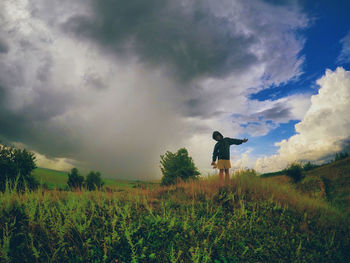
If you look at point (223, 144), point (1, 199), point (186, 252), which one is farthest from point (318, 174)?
point (1, 199)

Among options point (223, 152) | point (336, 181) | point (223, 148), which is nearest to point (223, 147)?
point (223, 148)

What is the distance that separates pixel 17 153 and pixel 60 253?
404 inches

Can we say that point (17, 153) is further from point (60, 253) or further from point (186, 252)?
point (186, 252)

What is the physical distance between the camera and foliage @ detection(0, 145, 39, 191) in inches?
427

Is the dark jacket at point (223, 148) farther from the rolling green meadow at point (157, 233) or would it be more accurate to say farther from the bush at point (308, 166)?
the bush at point (308, 166)

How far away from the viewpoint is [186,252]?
3.74 metres

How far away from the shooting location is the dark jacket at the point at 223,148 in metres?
9.91

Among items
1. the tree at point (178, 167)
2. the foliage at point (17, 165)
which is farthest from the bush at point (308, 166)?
the foliage at point (17, 165)

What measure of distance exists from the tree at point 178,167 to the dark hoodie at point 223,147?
327 centimetres

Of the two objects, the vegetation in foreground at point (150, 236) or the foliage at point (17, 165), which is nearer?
the vegetation in foreground at point (150, 236)

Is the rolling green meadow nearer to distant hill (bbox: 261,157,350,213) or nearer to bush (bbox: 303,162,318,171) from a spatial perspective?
distant hill (bbox: 261,157,350,213)

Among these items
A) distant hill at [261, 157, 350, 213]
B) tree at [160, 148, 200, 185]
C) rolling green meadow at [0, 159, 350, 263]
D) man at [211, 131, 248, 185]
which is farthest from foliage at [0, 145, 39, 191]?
distant hill at [261, 157, 350, 213]

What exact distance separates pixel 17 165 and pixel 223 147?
10.4m

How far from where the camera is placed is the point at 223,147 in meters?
10.0
